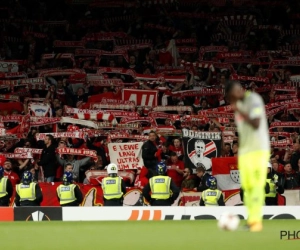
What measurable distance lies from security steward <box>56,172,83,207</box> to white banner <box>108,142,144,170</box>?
2149mm

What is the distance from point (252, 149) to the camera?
517 inches

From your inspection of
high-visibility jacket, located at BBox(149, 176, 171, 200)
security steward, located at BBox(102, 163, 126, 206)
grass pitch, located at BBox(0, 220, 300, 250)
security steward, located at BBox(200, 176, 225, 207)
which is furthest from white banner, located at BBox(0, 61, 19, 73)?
security steward, located at BBox(200, 176, 225, 207)

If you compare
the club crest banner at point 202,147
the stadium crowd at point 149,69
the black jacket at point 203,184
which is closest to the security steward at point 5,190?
the stadium crowd at point 149,69

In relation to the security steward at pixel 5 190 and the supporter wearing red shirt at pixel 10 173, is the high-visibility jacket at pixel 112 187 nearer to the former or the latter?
the security steward at pixel 5 190

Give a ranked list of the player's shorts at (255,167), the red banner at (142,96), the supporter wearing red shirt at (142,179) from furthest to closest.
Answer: the red banner at (142,96) → the supporter wearing red shirt at (142,179) → the player's shorts at (255,167)

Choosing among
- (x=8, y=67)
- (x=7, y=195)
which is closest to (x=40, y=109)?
(x=8, y=67)

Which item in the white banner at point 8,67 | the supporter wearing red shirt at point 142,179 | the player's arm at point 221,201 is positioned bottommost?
the player's arm at point 221,201

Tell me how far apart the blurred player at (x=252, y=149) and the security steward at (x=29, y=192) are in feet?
42.7

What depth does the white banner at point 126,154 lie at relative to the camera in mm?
27562

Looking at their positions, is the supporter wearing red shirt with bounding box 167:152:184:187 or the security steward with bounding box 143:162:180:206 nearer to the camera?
the security steward with bounding box 143:162:180:206

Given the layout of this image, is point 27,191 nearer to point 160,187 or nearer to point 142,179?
point 142,179

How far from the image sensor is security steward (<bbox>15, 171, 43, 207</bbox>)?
83.9ft

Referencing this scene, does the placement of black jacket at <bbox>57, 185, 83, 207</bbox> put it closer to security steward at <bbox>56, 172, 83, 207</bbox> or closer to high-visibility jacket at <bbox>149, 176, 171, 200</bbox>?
security steward at <bbox>56, 172, 83, 207</bbox>

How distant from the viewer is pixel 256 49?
3628cm
